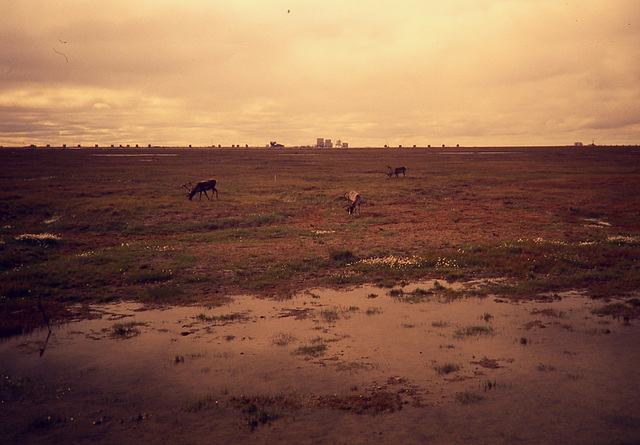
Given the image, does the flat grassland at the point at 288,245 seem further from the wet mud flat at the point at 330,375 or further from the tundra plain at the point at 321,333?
the wet mud flat at the point at 330,375

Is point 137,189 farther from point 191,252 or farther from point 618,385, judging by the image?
point 618,385

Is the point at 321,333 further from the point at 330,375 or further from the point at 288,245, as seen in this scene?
the point at 288,245

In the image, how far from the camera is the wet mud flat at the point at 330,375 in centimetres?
735

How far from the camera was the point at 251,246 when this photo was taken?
69.9ft

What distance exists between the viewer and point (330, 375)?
362 inches

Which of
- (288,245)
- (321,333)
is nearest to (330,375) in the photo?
(321,333)

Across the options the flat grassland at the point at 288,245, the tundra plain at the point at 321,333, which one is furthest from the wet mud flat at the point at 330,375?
the flat grassland at the point at 288,245

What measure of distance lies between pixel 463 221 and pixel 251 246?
45.6 ft

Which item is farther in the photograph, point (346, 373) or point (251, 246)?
point (251, 246)

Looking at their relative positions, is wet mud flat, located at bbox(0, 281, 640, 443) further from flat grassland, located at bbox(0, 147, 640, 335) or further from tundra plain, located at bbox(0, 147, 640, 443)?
flat grassland, located at bbox(0, 147, 640, 335)

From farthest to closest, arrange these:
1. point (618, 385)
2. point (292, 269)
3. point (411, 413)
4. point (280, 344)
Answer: point (292, 269), point (280, 344), point (618, 385), point (411, 413)

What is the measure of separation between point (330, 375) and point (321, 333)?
2.27 m

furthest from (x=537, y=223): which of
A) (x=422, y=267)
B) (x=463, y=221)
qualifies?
(x=422, y=267)

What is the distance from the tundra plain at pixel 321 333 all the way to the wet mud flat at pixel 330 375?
4 cm
